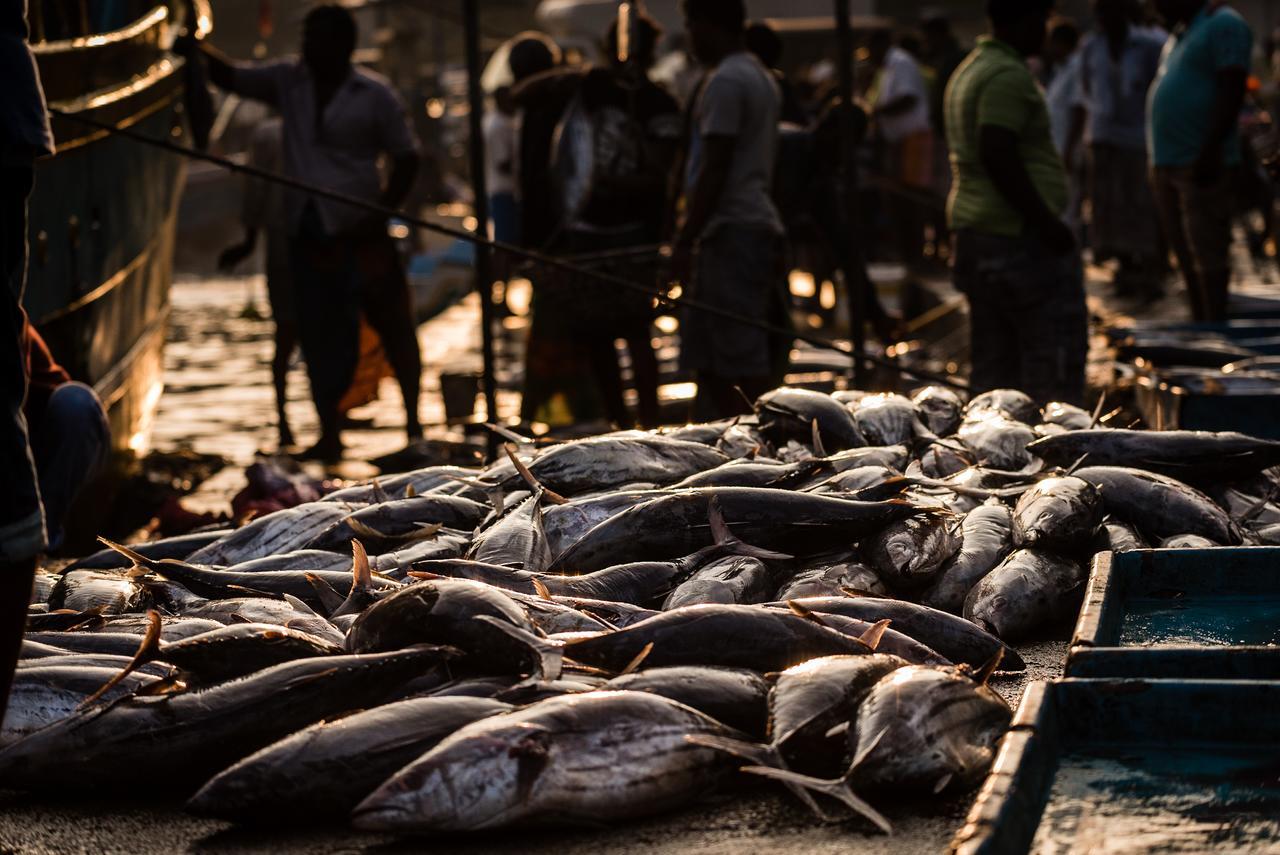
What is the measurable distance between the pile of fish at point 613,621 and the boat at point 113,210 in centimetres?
244

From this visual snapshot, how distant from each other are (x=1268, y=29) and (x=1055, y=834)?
42115mm

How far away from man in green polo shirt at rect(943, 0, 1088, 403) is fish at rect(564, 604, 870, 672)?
4423 mm

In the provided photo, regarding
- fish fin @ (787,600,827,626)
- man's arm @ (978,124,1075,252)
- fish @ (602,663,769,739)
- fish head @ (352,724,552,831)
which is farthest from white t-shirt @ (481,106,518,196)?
fish head @ (352,724,552,831)

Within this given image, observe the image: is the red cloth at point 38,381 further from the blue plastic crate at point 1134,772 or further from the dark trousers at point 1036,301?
the dark trousers at point 1036,301

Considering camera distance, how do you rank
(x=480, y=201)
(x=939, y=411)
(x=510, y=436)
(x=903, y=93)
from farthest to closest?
(x=903, y=93) < (x=480, y=201) < (x=939, y=411) < (x=510, y=436)

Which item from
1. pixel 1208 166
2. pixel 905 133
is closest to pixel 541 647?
pixel 1208 166

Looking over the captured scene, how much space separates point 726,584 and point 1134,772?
1319 mm

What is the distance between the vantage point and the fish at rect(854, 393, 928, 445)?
559 centimetres

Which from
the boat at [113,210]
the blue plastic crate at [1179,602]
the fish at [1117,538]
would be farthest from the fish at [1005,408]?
the boat at [113,210]

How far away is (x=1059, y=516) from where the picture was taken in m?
4.50

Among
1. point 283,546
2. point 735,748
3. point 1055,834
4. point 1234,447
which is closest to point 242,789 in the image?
point 735,748

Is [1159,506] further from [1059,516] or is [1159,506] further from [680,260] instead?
[680,260]

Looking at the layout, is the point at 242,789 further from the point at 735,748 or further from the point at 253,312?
the point at 253,312

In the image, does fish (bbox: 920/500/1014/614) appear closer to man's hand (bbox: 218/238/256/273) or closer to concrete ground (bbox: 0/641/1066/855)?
concrete ground (bbox: 0/641/1066/855)
